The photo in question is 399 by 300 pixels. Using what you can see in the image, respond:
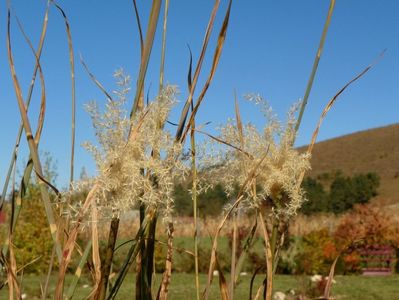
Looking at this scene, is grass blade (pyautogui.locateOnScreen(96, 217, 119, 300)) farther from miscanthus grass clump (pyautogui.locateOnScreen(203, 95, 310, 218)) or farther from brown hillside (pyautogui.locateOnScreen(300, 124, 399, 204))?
brown hillside (pyautogui.locateOnScreen(300, 124, 399, 204))

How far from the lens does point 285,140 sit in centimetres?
111

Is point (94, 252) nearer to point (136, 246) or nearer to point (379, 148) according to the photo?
point (136, 246)

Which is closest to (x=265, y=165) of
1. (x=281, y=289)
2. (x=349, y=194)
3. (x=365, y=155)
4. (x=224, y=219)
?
(x=224, y=219)

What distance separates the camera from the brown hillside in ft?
182

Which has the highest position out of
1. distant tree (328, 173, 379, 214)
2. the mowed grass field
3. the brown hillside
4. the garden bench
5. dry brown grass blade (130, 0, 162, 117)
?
the brown hillside

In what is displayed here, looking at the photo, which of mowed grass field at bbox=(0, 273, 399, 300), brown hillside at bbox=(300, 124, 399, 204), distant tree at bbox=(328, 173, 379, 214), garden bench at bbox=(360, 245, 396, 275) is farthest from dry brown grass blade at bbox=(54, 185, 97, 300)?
brown hillside at bbox=(300, 124, 399, 204)

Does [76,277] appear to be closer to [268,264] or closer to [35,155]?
[35,155]

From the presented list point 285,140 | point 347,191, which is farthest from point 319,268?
point 347,191

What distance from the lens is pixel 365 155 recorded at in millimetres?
59500

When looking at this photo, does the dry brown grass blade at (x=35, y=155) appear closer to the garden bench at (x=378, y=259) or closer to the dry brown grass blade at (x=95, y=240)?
the dry brown grass blade at (x=95, y=240)

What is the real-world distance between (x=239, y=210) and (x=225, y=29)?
0.32 m

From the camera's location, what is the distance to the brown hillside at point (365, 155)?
182ft

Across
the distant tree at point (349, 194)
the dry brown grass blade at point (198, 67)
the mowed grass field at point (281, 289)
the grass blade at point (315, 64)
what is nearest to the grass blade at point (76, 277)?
the dry brown grass blade at point (198, 67)

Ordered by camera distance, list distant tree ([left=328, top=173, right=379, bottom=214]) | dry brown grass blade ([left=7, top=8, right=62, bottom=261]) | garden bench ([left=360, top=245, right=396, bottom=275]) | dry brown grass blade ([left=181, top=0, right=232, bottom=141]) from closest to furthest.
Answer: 1. dry brown grass blade ([left=7, top=8, right=62, bottom=261])
2. dry brown grass blade ([left=181, top=0, right=232, bottom=141])
3. garden bench ([left=360, top=245, right=396, bottom=275])
4. distant tree ([left=328, top=173, right=379, bottom=214])
